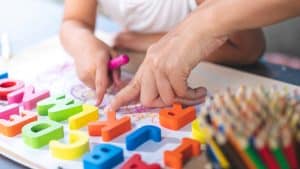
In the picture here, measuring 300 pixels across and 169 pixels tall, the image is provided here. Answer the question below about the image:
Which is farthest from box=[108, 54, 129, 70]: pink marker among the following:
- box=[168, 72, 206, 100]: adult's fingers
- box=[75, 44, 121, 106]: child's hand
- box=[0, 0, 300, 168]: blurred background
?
box=[0, 0, 300, 168]: blurred background

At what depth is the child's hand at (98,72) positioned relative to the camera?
0.75 meters

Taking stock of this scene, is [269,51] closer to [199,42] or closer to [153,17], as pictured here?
[153,17]

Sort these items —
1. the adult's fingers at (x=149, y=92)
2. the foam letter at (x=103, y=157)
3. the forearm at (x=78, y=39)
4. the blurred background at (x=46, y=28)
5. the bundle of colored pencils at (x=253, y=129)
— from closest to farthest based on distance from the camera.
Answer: the bundle of colored pencils at (x=253, y=129) → the foam letter at (x=103, y=157) → the adult's fingers at (x=149, y=92) → the forearm at (x=78, y=39) → the blurred background at (x=46, y=28)

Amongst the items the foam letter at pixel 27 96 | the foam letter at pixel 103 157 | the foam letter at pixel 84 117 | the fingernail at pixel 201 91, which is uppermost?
the fingernail at pixel 201 91

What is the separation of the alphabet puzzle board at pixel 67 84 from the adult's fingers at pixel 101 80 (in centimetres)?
1

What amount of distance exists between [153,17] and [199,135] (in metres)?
0.33

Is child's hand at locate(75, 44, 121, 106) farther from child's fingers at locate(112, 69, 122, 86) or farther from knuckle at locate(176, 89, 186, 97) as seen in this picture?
knuckle at locate(176, 89, 186, 97)

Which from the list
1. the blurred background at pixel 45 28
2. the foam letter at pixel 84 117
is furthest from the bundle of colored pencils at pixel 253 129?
the blurred background at pixel 45 28

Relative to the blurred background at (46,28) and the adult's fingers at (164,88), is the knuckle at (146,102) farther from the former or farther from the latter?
the blurred background at (46,28)

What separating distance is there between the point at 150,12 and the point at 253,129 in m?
0.53

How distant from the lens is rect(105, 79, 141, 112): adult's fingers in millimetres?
703

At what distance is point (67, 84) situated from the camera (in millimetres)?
811

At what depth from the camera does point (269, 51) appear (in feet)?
3.68

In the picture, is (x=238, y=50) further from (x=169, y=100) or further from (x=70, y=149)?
(x=70, y=149)
